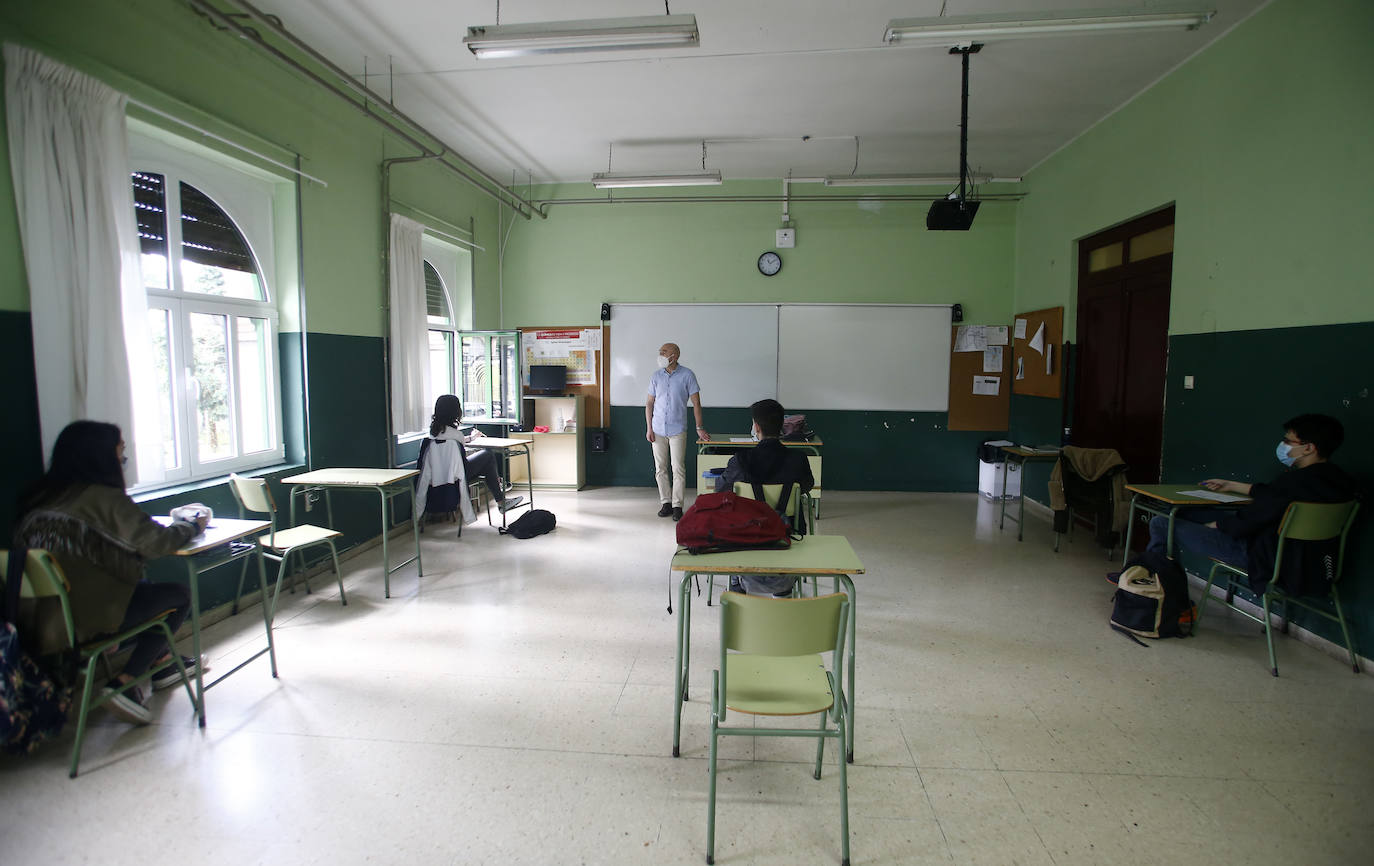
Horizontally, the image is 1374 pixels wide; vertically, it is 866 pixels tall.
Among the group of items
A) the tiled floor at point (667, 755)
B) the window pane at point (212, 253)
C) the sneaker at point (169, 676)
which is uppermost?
the window pane at point (212, 253)

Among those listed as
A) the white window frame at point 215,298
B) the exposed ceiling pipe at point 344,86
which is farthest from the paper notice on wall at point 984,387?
the white window frame at point 215,298

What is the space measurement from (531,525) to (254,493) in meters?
2.31

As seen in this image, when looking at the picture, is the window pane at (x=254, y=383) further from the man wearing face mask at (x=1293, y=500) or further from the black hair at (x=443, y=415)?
the man wearing face mask at (x=1293, y=500)

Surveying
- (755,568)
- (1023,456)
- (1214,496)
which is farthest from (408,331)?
(1214,496)

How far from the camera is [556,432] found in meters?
7.34

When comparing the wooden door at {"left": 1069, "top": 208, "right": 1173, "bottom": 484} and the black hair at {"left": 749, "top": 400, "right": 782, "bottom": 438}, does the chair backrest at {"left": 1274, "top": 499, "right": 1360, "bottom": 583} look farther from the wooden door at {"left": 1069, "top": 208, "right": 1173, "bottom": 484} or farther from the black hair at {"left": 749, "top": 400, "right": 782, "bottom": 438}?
the black hair at {"left": 749, "top": 400, "right": 782, "bottom": 438}

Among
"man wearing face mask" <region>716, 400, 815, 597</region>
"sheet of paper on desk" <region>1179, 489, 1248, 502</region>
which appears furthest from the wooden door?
"man wearing face mask" <region>716, 400, 815, 597</region>

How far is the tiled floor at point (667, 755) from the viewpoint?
198cm

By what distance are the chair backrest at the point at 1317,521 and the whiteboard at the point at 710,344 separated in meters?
Answer: 4.86

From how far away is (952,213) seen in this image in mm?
5156

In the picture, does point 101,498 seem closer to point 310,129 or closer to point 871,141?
point 310,129

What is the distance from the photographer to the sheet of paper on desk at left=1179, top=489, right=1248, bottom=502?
3.54 meters

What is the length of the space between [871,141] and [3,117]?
5845 mm

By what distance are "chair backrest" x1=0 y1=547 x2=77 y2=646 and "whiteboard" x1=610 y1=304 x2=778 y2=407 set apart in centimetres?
557
